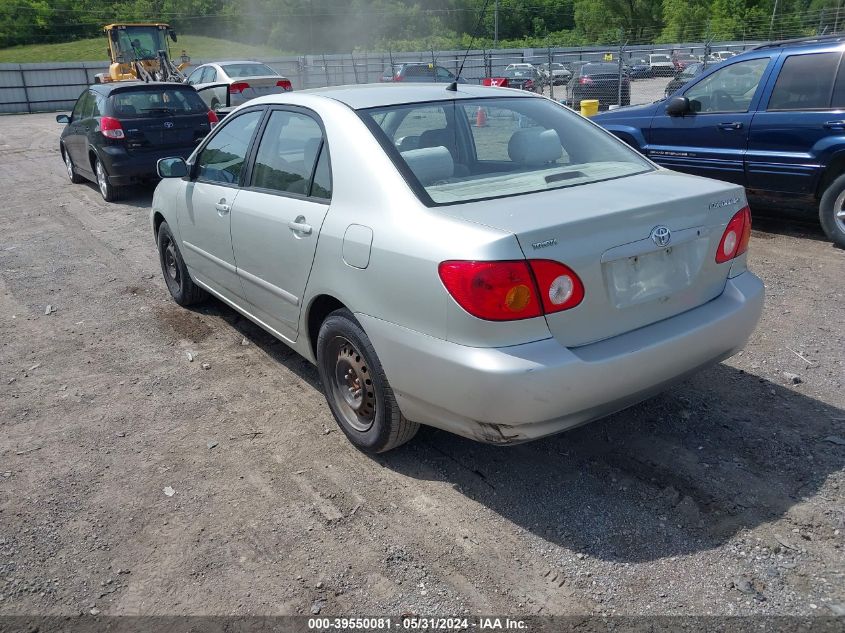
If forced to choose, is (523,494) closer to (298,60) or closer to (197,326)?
(197,326)

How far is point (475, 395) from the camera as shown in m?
2.80

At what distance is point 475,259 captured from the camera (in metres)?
2.73

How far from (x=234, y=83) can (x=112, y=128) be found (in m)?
7.39

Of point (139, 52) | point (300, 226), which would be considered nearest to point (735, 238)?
point (300, 226)

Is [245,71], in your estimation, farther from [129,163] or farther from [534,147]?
[534,147]

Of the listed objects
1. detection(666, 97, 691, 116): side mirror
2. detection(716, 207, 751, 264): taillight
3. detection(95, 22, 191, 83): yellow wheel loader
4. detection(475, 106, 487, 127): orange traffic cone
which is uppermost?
detection(95, 22, 191, 83): yellow wheel loader

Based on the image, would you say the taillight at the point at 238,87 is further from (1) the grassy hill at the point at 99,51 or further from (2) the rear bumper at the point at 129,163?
(1) the grassy hill at the point at 99,51

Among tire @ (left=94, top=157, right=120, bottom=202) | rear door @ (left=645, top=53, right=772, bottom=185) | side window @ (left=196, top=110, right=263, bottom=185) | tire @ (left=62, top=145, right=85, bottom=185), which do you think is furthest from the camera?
tire @ (left=62, top=145, right=85, bottom=185)

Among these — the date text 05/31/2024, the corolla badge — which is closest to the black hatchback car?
the corolla badge

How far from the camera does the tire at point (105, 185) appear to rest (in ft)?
34.6

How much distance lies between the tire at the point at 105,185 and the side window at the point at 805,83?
8.58m

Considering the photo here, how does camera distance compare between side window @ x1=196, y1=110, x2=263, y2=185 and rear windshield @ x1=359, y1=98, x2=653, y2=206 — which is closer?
rear windshield @ x1=359, y1=98, x2=653, y2=206

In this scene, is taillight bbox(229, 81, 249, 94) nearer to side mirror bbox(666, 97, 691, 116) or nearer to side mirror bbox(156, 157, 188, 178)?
side mirror bbox(666, 97, 691, 116)

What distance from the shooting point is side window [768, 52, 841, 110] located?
6703 mm
